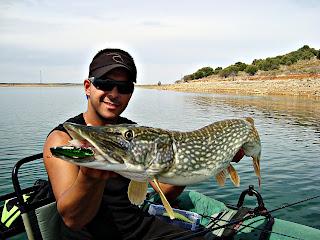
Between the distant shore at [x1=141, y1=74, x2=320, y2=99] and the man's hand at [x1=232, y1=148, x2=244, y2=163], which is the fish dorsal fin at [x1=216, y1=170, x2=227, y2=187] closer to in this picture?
the man's hand at [x1=232, y1=148, x2=244, y2=163]

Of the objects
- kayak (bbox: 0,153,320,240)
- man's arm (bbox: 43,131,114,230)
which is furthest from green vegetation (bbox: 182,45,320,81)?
man's arm (bbox: 43,131,114,230)

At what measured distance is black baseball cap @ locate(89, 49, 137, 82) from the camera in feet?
10.5

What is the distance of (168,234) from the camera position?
3.62 meters

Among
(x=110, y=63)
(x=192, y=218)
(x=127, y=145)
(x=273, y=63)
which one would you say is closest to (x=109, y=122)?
(x=110, y=63)

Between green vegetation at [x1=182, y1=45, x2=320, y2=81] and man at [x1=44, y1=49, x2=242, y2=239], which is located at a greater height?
green vegetation at [x1=182, y1=45, x2=320, y2=81]

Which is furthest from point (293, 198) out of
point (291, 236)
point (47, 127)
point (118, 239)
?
point (47, 127)

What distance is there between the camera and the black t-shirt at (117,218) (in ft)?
10.5

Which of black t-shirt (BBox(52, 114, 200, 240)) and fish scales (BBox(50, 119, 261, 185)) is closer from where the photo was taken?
fish scales (BBox(50, 119, 261, 185))

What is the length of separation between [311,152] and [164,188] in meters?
10.8

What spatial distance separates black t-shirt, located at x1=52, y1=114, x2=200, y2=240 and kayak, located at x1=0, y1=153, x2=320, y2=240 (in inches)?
16.6

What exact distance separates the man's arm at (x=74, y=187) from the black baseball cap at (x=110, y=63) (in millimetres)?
689

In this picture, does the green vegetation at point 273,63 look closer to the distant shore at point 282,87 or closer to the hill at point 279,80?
the hill at point 279,80

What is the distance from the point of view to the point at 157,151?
2.86 m

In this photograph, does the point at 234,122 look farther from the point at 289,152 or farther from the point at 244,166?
the point at 289,152
